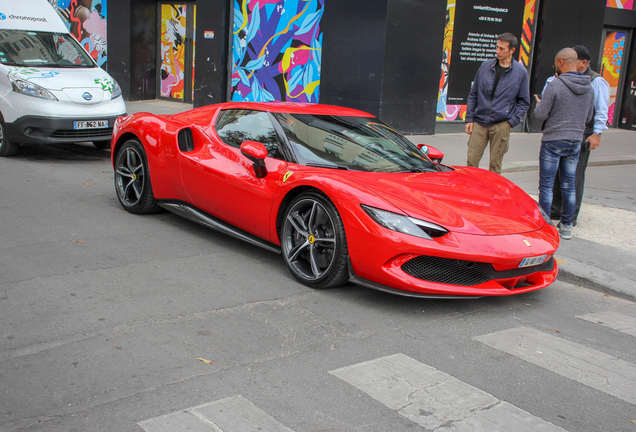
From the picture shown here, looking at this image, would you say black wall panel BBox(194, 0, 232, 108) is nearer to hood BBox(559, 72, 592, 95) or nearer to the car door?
the car door

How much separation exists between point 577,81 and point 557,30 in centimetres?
1063

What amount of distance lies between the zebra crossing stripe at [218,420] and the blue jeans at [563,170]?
460cm

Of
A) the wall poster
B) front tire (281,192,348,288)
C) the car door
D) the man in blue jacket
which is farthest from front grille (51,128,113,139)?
the wall poster

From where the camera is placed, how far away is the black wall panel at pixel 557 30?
1535cm

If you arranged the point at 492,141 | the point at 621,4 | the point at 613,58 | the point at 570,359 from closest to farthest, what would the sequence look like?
the point at 570,359
the point at 492,141
the point at 621,4
the point at 613,58

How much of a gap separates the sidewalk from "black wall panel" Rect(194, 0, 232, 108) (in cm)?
106

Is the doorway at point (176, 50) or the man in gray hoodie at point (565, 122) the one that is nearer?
the man in gray hoodie at point (565, 122)

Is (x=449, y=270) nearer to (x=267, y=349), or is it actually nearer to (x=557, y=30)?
(x=267, y=349)

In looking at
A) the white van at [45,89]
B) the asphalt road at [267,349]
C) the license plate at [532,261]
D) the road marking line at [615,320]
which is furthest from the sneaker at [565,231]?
the white van at [45,89]

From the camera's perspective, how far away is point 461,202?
14.2 ft

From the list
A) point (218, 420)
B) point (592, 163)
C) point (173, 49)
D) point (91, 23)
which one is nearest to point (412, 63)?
point (592, 163)

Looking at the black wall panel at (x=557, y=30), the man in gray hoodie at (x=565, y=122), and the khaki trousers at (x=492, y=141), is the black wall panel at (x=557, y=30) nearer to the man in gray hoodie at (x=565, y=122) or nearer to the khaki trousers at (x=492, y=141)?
the khaki trousers at (x=492, y=141)

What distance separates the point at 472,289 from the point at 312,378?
1.40m

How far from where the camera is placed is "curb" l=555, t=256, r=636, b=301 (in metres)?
4.82
